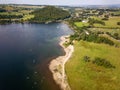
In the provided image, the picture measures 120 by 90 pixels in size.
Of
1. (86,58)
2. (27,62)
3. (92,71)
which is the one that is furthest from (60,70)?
(27,62)

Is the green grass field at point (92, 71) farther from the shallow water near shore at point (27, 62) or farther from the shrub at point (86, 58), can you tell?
the shallow water near shore at point (27, 62)

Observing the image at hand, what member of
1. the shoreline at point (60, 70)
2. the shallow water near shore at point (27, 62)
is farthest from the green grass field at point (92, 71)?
→ the shallow water near shore at point (27, 62)

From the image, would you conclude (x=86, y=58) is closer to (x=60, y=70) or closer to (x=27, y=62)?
(x=60, y=70)

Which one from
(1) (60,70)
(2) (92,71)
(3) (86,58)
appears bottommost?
(1) (60,70)

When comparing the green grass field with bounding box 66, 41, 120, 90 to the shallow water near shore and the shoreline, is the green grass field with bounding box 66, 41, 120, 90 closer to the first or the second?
the shoreline

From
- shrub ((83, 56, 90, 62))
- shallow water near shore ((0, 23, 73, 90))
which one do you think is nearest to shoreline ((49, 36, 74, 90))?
shallow water near shore ((0, 23, 73, 90))

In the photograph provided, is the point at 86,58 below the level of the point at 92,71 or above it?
above

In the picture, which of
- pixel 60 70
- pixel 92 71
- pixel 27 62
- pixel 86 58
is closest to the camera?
pixel 92 71
